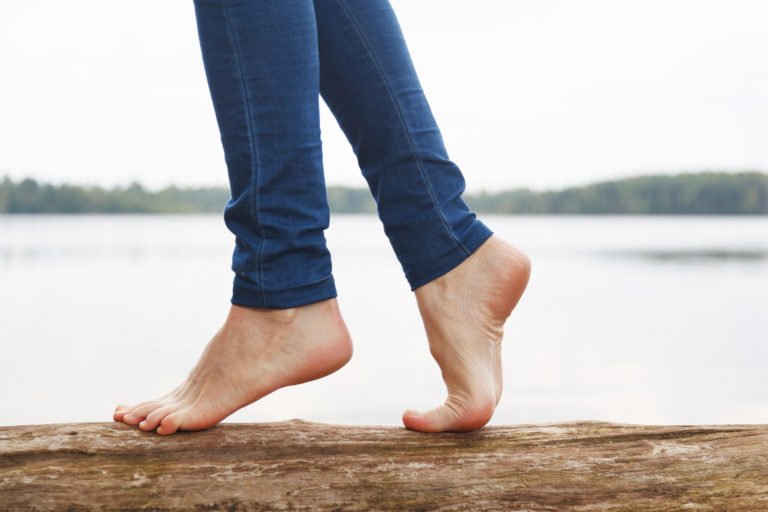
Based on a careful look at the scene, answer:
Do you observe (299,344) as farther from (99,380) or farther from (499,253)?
(99,380)

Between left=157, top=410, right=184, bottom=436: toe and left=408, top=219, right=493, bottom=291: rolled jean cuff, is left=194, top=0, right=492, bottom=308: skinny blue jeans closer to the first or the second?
left=408, top=219, right=493, bottom=291: rolled jean cuff

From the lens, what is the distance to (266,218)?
3.99 feet

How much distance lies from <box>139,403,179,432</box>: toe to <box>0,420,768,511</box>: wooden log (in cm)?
1

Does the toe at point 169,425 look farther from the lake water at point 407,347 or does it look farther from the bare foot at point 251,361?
the lake water at point 407,347

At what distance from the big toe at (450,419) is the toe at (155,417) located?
38 cm

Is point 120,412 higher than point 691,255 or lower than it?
higher

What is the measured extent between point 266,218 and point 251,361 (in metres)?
0.25

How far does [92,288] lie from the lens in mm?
10344

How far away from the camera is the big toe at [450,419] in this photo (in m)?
1.35

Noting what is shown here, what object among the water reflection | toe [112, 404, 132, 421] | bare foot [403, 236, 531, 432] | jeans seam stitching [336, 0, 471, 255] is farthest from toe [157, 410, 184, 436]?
the water reflection

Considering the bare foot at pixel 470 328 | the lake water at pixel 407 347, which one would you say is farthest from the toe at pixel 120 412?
the lake water at pixel 407 347

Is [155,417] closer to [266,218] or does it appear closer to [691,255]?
[266,218]

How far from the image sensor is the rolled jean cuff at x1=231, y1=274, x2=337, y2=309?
4.19 feet

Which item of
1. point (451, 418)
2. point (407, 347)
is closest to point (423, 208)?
point (451, 418)
